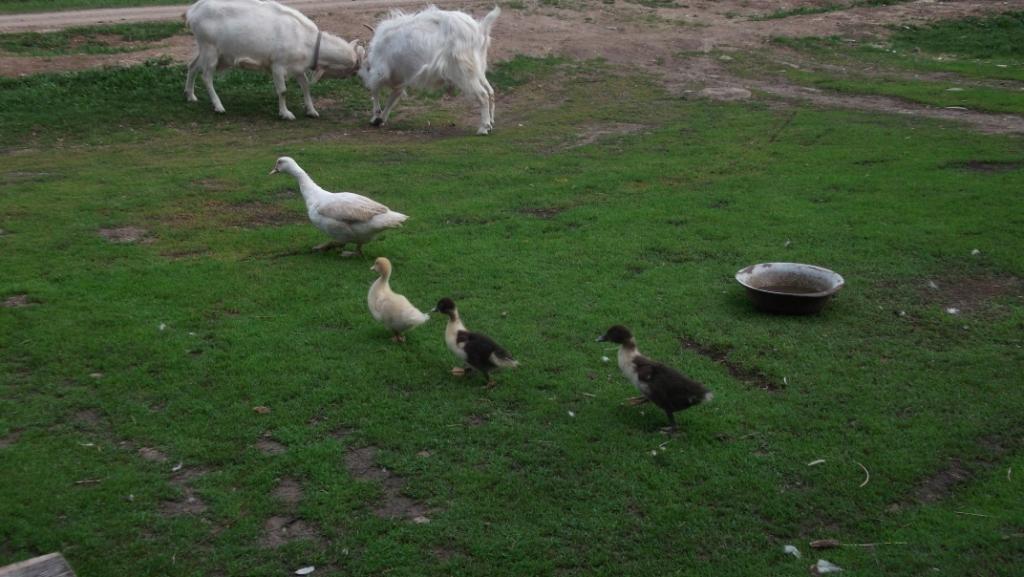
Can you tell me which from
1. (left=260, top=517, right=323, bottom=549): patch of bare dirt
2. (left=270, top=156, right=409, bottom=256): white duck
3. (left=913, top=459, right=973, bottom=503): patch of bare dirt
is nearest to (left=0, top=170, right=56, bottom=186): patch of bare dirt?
(left=270, top=156, right=409, bottom=256): white duck

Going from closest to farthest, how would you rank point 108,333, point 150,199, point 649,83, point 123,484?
1. point 123,484
2. point 108,333
3. point 150,199
4. point 649,83

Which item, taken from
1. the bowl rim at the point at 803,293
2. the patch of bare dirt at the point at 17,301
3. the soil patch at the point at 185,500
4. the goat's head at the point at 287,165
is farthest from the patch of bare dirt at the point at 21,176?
the bowl rim at the point at 803,293

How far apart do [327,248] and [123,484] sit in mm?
4428

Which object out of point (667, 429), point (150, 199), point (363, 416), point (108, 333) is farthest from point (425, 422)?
point (150, 199)

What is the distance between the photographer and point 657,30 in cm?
2450

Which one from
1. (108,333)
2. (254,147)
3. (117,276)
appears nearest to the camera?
(108,333)

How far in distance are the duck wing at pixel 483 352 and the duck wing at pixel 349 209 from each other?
8.63ft

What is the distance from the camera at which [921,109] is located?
17203 mm

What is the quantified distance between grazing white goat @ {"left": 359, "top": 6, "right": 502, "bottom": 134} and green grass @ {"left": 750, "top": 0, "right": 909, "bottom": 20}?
535 inches

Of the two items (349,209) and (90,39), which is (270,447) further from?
(90,39)

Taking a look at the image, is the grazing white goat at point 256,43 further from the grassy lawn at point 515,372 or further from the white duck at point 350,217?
the white duck at point 350,217

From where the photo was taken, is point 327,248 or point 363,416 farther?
point 327,248

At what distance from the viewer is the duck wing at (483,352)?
662 cm

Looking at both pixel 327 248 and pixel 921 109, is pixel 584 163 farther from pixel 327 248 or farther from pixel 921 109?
pixel 921 109
